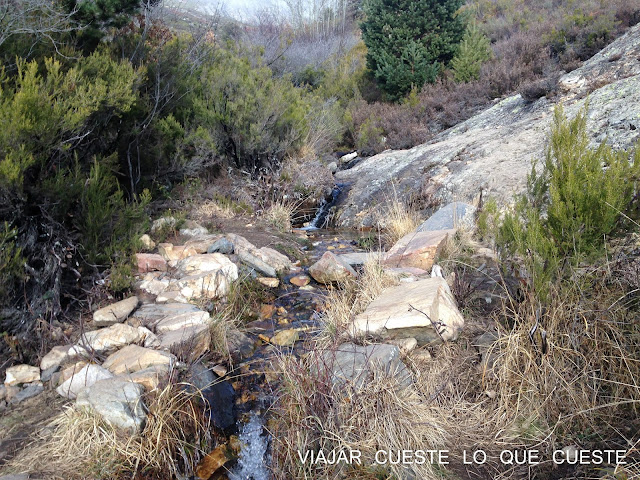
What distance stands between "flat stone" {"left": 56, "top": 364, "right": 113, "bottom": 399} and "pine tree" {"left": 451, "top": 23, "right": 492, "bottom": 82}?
13072 mm

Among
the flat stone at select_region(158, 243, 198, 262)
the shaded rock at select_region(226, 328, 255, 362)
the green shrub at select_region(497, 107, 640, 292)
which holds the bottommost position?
the shaded rock at select_region(226, 328, 255, 362)

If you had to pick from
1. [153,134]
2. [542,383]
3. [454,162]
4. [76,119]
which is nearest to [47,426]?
[76,119]

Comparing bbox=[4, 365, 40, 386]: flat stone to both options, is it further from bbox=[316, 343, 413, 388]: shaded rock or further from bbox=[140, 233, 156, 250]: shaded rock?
bbox=[140, 233, 156, 250]: shaded rock

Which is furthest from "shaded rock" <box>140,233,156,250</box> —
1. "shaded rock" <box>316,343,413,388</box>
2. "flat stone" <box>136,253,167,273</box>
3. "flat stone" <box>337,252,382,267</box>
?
"shaded rock" <box>316,343,413,388</box>

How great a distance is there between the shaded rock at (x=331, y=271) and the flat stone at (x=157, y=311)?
1.67m

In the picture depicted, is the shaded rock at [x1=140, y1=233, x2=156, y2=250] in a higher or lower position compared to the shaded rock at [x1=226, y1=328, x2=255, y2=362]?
A: higher

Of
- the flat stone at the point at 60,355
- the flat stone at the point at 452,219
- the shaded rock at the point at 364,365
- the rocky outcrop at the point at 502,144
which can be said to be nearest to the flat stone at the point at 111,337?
the flat stone at the point at 60,355

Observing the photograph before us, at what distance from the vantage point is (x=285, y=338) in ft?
13.5

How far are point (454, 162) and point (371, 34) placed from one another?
342 inches

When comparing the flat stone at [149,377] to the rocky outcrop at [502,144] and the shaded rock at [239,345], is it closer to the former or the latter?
the shaded rock at [239,345]

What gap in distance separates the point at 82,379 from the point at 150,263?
200 cm

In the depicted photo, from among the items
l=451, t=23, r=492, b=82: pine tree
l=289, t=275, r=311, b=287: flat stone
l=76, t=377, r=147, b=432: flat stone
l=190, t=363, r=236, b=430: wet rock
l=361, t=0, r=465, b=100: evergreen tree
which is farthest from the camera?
l=361, t=0, r=465, b=100: evergreen tree

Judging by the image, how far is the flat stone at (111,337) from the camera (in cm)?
348

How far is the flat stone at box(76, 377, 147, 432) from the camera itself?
2621mm
